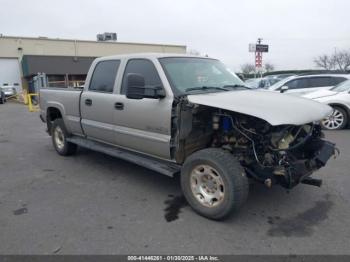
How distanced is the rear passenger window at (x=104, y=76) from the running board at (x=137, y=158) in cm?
92

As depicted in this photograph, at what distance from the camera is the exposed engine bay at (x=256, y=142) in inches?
143

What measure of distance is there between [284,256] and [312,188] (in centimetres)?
196

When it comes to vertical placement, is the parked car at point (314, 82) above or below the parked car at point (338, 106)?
above

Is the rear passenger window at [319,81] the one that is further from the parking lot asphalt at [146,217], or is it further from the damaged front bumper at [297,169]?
the damaged front bumper at [297,169]

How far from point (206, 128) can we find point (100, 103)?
1939 millimetres

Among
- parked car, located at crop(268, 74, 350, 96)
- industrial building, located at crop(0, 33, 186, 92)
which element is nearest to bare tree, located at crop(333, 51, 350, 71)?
industrial building, located at crop(0, 33, 186, 92)

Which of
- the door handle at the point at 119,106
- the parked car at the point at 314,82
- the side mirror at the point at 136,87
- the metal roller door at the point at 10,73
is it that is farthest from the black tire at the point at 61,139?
the metal roller door at the point at 10,73

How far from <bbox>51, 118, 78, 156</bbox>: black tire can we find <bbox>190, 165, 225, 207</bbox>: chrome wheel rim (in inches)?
136

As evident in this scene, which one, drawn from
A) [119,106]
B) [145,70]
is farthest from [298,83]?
[119,106]

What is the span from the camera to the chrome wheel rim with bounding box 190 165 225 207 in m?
3.73

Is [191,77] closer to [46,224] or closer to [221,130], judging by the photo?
[221,130]

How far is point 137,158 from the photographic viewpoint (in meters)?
4.75

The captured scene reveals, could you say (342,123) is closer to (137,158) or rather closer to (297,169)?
(297,169)

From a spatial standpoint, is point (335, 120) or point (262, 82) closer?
point (335, 120)
